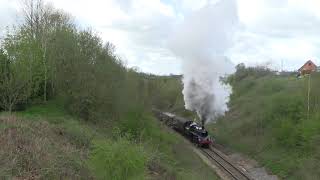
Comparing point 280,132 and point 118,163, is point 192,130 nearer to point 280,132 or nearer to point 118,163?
point 280,132

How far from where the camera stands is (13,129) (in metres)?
22.2

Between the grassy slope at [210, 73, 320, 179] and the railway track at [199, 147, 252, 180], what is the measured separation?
7.39ft

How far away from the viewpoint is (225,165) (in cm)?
3725

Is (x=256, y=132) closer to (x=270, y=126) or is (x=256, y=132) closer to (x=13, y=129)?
(x=270, y=126)

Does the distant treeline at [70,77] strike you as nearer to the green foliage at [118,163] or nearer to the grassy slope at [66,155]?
the grassy slope at [66,155]

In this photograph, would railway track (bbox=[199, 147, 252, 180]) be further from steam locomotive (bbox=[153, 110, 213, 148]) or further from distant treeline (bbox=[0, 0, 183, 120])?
distant treeline (bbox=[0, 0, 183, 120])

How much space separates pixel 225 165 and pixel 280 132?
5750 millimetres

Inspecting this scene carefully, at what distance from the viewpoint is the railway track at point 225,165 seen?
33.2 metres

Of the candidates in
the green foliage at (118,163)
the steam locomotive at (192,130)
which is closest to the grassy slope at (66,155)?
the green foliage at (118,163)

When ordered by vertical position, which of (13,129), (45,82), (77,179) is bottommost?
(77,179)

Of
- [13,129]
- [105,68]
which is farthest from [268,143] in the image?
[13,129]

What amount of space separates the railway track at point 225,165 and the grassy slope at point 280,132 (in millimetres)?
2254

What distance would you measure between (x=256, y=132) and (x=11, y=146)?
30.4 m

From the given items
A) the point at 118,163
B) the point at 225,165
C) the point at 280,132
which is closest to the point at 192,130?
the point at 280,132
